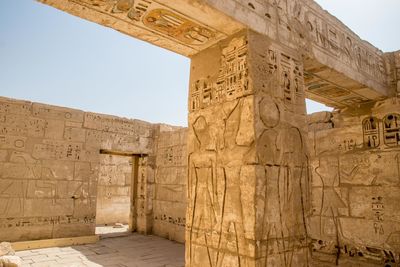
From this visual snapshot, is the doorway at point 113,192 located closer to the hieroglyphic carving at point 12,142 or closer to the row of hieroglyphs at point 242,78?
the hieroglyphic carving at point 12,142

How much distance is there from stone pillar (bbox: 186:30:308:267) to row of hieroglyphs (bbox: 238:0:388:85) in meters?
0.21

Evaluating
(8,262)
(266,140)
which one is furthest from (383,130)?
→ (8,262)

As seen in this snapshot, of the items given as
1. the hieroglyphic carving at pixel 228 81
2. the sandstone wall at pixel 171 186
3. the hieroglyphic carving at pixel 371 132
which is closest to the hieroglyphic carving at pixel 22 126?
the sandstone wall at pixel 171 186

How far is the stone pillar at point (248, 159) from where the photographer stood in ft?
6.72

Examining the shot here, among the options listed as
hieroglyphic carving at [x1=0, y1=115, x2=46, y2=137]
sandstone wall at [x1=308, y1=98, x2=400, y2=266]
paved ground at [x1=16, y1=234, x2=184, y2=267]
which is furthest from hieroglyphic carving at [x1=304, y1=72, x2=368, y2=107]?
hieroglyphic carving at [x1=0, y1=115, x2=46, y2=137]

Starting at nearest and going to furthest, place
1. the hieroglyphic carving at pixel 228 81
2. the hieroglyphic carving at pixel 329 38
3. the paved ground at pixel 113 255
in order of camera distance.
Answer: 1. the hieroglyphic carving at pixel 228 81
2. the hieroglyphic carving at pixel 329 38
3. the paved ground at pixel 113 255

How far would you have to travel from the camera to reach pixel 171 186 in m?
7.15

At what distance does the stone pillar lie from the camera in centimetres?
205

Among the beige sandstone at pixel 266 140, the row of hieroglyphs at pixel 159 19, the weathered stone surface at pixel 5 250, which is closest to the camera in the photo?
the row of hieroglyphs at pixel 159 19

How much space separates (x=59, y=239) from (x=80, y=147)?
213cm

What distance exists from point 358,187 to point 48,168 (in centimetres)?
621

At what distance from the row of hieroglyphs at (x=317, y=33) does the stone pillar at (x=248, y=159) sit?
210 millimetres

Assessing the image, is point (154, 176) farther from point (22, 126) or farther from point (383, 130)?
point (383, 130)

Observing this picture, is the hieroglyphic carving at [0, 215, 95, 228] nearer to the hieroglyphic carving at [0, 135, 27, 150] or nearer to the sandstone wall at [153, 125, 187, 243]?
the hieroglyphic carving at [0, 135, 27, 150]
